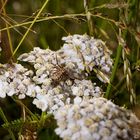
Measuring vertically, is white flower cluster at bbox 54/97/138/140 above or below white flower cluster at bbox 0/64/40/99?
below

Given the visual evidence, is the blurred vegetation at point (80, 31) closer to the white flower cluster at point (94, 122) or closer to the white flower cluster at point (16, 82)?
the white flower cluster at point (16, 82)

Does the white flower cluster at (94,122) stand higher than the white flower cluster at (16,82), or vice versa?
the white flower cluster at (16,82)

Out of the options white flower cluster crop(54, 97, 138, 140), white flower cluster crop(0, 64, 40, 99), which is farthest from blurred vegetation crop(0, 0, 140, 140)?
white flower cluster crop(54, 97, 138, 140)

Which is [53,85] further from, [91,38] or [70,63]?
[91,38]

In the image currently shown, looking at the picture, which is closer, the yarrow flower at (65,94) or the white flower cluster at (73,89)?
the white flower cluster at (73,89)

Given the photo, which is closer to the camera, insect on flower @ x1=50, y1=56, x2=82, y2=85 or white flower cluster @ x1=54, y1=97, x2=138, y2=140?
white flower cluster @ x1=54, y1=97, x2=138, y2=140

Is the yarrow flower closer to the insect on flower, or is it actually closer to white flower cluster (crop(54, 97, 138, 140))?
the insect on flower

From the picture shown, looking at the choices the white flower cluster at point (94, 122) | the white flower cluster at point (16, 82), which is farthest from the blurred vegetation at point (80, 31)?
the white flower cluster at point (94, 122)
